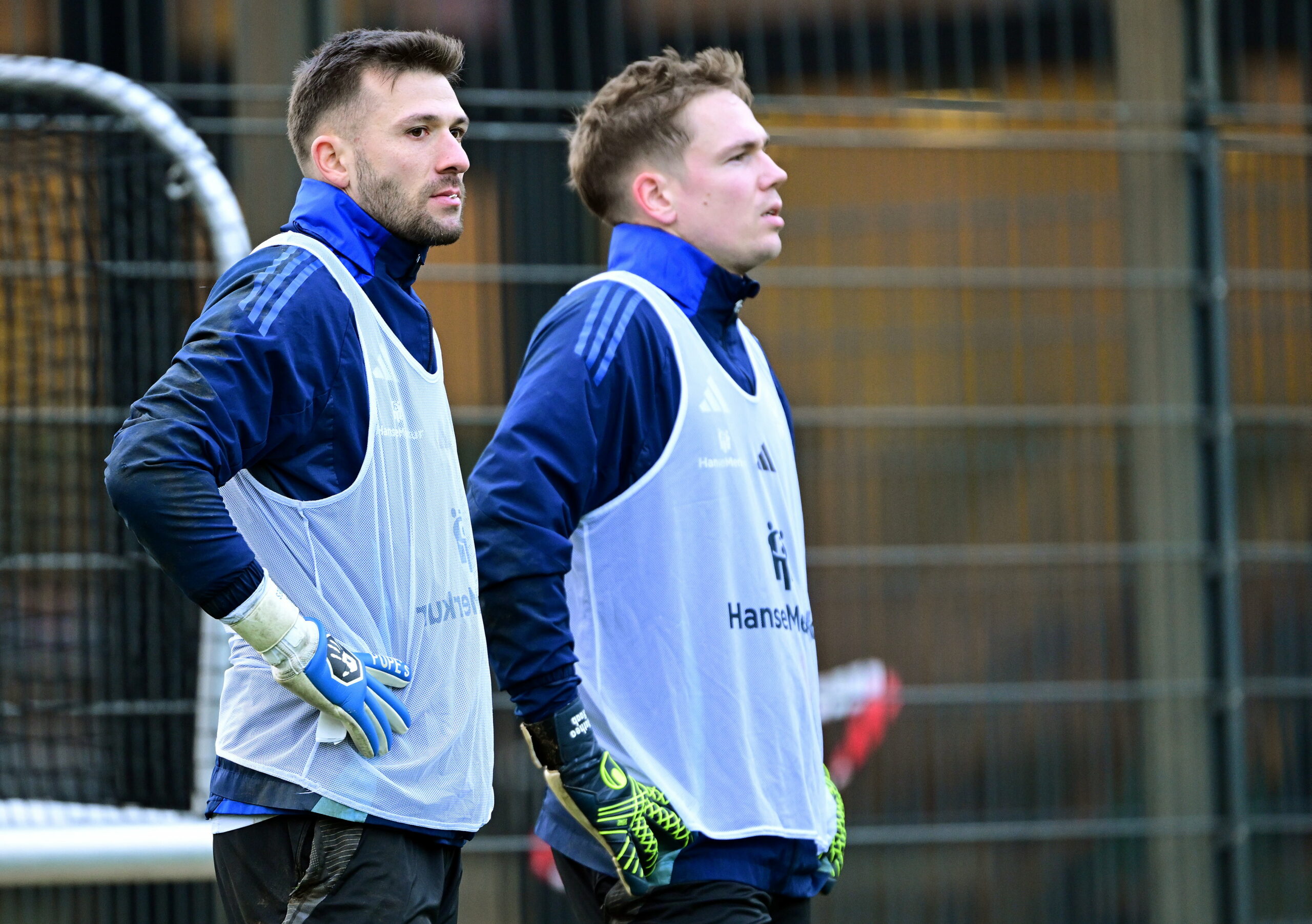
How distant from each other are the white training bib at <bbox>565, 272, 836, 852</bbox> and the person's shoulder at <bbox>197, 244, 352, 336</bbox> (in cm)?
70

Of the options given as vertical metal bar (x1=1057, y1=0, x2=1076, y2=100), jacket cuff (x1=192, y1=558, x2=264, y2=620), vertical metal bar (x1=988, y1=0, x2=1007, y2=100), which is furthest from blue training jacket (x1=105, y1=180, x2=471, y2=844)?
vertical metal bar (x1=1057, y1=0, x2=1076, y2=100)

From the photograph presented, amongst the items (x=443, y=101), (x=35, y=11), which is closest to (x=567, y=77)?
(x=35, y=11)

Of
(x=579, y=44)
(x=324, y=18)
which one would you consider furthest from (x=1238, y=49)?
(x=324, y=18)

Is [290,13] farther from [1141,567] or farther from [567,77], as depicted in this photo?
[1141,567]

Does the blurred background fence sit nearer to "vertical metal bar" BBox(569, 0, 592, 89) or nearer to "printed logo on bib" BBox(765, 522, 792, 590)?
"vertical metal bar" BBox(569, 0, 592, 89)

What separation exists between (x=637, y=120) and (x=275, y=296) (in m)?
1.15

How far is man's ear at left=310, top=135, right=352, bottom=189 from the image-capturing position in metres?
2.64

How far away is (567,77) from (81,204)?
1868mm

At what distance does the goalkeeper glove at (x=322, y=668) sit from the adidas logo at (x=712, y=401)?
89 cm

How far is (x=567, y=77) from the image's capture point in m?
5.70

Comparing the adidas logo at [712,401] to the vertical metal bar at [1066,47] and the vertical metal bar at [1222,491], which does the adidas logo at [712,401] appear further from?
the vertical metal bar at [1066,47]

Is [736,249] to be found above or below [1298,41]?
below

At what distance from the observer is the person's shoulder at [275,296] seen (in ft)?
7.77

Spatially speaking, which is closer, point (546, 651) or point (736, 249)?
point (546, 651)
